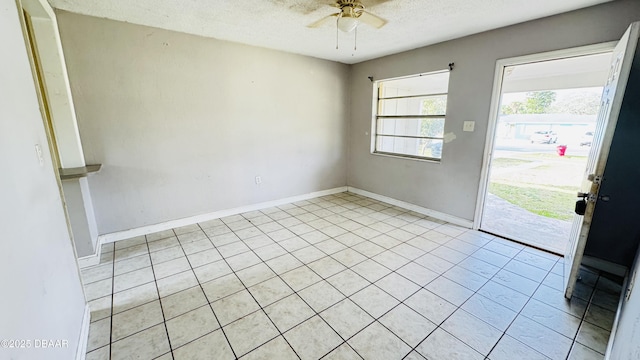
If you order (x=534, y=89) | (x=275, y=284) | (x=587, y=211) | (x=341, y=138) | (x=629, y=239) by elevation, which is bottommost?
(x=275, y=284)

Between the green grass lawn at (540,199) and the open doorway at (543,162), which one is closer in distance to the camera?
the open doorway at (543,162)

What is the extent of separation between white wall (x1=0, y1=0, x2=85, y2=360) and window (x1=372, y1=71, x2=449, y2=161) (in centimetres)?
384

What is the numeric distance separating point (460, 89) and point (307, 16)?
2077 mm

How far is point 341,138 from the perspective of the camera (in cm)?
485

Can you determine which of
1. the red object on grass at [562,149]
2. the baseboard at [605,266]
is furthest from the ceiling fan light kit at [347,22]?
the red object on grass at [562,149]

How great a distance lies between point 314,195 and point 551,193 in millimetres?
4604

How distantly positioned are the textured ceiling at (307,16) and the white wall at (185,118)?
256 mm

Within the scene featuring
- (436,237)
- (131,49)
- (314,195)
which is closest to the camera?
(131,49)

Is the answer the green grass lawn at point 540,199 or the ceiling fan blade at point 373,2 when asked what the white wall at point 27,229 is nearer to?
the ceiling fan blade at point 373,2

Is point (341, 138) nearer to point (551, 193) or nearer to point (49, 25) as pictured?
point (49, 25)

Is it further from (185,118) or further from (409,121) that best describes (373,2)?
(409,121)

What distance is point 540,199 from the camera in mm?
4539

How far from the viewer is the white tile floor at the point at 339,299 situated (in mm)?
1598

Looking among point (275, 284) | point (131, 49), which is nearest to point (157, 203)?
point (131, 49)
